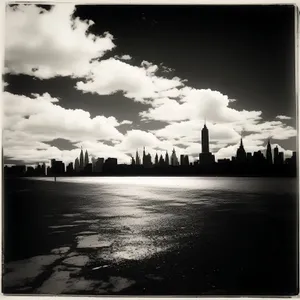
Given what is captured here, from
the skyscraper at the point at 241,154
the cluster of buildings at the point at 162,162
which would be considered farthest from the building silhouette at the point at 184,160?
the skyscraper at the point at 241,154

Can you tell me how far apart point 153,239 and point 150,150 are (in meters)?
0.49

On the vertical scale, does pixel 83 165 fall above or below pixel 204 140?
below

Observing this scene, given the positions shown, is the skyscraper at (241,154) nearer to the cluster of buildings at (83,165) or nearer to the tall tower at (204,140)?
the tall tower at (204,140)

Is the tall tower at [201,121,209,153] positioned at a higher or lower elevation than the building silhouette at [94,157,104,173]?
higher

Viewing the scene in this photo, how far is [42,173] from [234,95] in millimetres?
1164

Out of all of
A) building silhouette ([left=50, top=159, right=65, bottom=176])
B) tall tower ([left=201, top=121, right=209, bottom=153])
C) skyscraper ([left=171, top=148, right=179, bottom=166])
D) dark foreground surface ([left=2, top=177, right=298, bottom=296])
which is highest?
tall tower ([left=201, top=121, right=209, bottom=153])

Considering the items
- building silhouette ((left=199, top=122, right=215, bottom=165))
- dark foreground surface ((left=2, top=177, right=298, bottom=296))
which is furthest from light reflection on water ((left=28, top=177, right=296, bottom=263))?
building silhouette ((left=199, top=122, right=215, bottom=165))

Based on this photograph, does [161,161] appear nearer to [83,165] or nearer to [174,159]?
[174,159]

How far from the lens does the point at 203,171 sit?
1827 mm

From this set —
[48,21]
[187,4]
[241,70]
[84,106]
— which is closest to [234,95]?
[241,70]

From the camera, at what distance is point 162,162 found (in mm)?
1850

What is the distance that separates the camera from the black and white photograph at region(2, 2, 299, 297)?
177 cm

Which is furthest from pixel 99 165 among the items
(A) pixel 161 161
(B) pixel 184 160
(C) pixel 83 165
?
(B) pixel 184 160

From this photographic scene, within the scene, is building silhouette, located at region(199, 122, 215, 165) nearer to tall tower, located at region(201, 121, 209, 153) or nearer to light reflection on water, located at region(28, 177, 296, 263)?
tall tower, located at region(201, 121, 209, 153)
